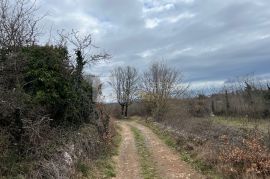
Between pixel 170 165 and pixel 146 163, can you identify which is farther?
pixel 146 163

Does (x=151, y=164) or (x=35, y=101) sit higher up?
(x=35, y=101)

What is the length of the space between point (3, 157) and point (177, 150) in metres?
11.9

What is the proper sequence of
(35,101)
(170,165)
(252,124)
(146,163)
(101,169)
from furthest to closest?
(252,124) → (146,163) → (170,165) → (101,169) → (35,101)

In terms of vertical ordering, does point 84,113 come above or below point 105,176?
above

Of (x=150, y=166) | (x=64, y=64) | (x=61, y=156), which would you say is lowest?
(x=150, y=166)

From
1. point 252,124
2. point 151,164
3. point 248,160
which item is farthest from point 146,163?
point 252,124

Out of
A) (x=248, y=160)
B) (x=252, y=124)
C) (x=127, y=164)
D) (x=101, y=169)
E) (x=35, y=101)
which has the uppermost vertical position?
(x=35, y=101)

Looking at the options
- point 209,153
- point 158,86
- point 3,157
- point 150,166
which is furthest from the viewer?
point 158,86

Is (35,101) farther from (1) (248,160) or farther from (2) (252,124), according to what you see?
(2) (252,124)

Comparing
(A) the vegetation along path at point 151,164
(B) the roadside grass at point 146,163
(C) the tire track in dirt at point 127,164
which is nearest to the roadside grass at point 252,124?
(A) the vegetation along path at point 151,164

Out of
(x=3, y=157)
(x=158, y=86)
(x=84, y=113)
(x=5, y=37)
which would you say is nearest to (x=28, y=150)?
(x=3, y=157)

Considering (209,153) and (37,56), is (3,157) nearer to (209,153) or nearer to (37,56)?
(37,56)

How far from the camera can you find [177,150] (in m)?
20.1

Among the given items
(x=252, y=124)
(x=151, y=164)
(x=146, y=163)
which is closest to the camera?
(x=151, y=164)
